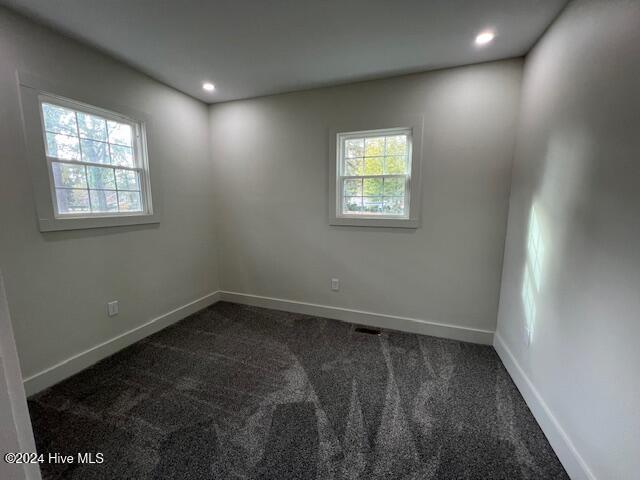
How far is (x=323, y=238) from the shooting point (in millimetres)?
3141

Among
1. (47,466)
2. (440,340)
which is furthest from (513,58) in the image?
(47,466)

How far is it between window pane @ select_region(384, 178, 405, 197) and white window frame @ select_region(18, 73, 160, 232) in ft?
8.11

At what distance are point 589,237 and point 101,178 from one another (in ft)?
11.3

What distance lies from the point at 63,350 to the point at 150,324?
28.4 inches

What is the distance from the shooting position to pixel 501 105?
238 centimetres

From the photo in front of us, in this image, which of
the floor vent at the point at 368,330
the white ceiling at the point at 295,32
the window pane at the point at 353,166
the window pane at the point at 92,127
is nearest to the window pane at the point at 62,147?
the window pane at the point at 92,127

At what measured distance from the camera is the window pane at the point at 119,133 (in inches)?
96.5

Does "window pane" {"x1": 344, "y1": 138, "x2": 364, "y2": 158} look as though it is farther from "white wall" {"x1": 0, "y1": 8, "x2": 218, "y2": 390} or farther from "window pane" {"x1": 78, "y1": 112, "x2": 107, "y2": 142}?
"window pane" {"x1": 78, "y1": 112, "x2": 107, "y2": 142}

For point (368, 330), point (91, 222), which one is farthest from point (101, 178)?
point (368, 330)

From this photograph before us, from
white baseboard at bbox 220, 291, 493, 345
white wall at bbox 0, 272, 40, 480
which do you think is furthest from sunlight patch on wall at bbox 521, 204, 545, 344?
white wall at bbox 0, 272, 40, 480

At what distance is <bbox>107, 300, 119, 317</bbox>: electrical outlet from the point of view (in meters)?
2.45

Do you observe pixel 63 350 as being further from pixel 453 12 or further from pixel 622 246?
pixel 453 12

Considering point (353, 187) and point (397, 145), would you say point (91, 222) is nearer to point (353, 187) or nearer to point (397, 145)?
point (353, 187)

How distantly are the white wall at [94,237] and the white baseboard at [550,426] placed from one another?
3.31 meters
